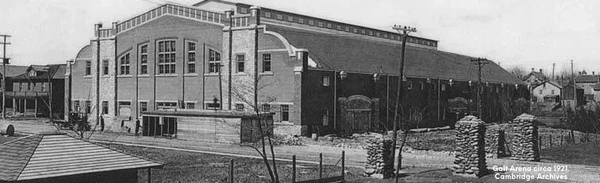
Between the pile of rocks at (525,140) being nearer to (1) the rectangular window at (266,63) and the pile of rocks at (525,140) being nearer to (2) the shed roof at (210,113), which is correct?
(2) the shed roof at (210,113)

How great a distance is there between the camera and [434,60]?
2507 inches

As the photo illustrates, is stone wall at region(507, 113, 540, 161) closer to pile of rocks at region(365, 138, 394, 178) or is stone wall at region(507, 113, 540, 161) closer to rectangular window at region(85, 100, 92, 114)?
pile of rocks at region(365, 138, 394, 178)

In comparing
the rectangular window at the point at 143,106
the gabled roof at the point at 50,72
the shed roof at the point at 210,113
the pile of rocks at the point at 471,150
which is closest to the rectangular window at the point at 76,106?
the rectangular window at the point at 143,106

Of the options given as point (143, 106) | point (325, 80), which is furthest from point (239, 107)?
point (143, 106)

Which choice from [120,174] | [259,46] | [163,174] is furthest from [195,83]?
[120,174]

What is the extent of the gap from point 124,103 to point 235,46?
47.6 feet

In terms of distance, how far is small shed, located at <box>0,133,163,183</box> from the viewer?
12830 mm

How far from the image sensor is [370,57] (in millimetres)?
51688

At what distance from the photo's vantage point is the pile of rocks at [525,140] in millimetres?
28438

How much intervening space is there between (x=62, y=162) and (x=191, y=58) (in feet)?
114

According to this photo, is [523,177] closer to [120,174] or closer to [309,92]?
[120,174]

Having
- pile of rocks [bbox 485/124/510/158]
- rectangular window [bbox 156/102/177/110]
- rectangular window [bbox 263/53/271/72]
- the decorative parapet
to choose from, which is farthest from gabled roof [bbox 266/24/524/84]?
pile of rocks [bbox 485/124/510/158]

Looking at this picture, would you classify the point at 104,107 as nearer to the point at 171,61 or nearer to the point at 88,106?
the point at 88,106

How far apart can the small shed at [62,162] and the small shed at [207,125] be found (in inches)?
818
